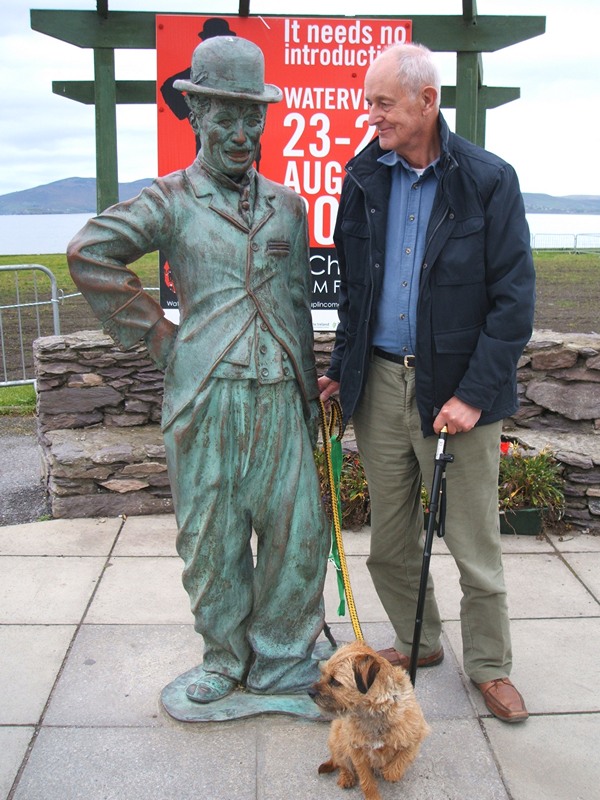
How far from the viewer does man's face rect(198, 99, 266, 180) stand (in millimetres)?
2969

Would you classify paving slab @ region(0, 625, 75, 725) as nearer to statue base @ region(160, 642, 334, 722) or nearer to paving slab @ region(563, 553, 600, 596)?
statue base @ region(160, 642, 334, 722)

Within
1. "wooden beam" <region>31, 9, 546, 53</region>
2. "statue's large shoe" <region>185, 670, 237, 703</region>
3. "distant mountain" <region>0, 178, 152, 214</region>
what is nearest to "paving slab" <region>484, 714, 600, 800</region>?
"statue's large shoe" <region>185, 670, 237, 703</region>

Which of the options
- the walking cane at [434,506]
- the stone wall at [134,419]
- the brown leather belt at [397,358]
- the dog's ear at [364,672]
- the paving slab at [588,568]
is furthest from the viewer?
the stone wall at [134,419]

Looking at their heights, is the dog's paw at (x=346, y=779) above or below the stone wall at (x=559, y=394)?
below

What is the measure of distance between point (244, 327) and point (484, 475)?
1062mm

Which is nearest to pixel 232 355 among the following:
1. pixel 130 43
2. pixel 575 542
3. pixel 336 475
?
pixel 336 475

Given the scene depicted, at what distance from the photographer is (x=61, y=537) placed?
18.0 feet

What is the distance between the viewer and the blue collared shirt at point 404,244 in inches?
→ 129

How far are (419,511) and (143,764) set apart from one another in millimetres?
1417

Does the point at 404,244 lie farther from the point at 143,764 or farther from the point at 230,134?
the point at 143,764

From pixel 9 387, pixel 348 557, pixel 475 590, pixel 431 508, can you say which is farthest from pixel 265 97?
pixel 9 387

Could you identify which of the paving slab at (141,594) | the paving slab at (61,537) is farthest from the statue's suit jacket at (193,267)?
the paving slab at (61,537)

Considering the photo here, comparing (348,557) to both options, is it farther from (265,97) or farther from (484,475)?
(265,97)

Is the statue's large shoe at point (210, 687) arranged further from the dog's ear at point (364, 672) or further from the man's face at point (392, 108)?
the man's face at point (392, 108)
